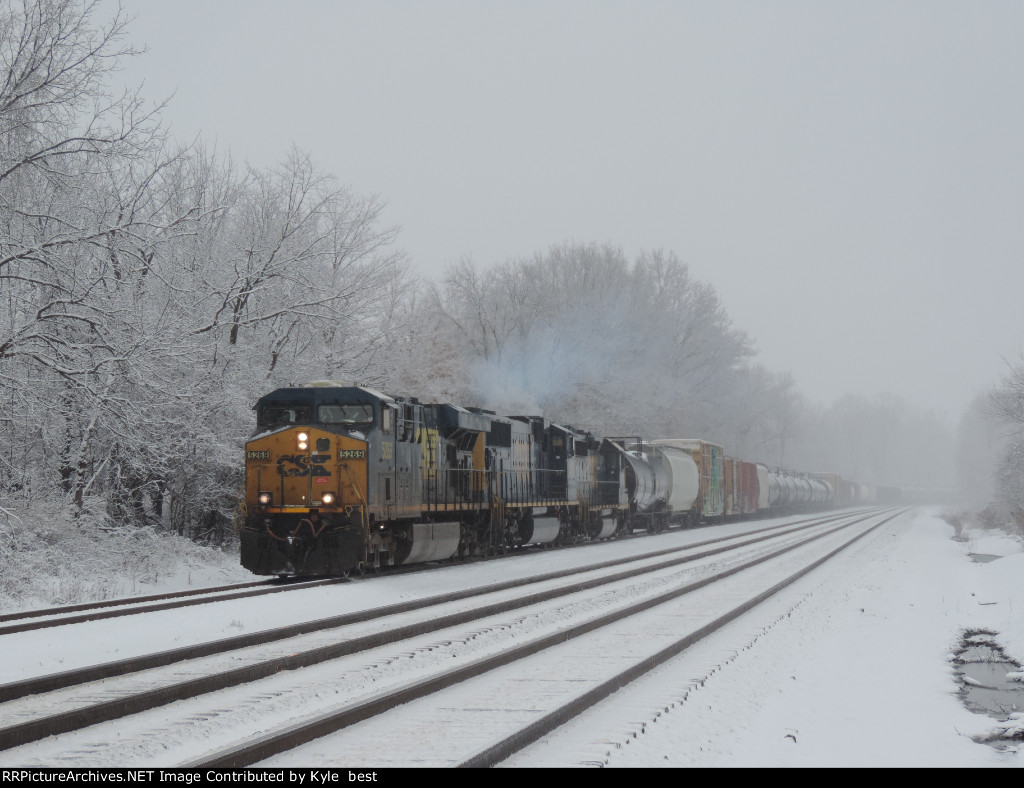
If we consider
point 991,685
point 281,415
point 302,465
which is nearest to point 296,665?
point 991,685

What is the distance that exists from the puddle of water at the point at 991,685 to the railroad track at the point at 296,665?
11.8ft

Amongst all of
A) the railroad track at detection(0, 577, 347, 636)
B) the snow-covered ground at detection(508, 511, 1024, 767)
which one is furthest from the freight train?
the snow-covered ground at detection(508, 511, 1024, 767)

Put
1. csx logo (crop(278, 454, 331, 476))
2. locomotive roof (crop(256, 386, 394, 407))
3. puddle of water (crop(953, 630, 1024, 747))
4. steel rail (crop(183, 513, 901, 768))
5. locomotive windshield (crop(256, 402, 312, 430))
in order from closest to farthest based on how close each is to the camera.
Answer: steel rail (crop(183, 513, 901, 768)) → puddle of water (crop(953, 630, 1024, 747)) → csx logo (crop(278, 454, 331, 476)) → locomotive roof (crop(256, 386, 394, 407)) → locomotive windshield (crop(256, 402, 312, 430))

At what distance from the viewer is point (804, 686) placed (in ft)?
26.1

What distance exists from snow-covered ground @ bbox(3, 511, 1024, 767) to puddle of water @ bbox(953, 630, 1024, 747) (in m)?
0.15

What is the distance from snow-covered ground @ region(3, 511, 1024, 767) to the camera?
587 cm

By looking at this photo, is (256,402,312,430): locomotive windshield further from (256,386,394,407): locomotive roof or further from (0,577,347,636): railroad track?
(0,577,347,636): railroad track

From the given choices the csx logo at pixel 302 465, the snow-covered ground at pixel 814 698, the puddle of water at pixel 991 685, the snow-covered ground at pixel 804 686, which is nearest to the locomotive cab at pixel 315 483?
the csx logo at pixel 302 465

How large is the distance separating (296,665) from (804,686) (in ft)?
13.5

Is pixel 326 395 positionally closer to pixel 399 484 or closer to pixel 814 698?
pixel 399 484

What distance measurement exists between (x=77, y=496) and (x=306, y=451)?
5196mm
